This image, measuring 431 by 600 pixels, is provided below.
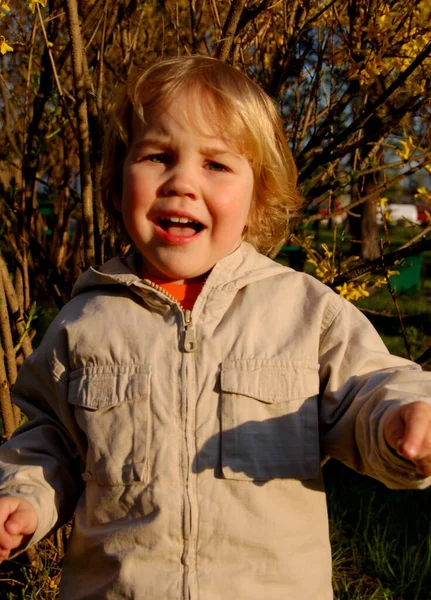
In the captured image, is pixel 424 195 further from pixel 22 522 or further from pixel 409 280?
pixel 409 280

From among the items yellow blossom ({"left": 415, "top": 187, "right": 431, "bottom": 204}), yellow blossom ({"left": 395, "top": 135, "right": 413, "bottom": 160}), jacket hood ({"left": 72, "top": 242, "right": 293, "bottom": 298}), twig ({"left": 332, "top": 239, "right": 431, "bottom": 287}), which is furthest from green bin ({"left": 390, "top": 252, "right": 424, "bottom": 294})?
jacket hood ({"left": 72, "top": 242, "right": 293, "bottom": 298})

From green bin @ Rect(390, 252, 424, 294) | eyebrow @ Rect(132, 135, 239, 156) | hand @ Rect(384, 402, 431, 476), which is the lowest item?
green bin @ Rect(390, 252, 424, 294)

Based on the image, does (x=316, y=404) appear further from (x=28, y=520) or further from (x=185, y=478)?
(x=28, y=520)

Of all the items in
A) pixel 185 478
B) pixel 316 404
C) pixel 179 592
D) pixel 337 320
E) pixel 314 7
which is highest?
pixel 314 7

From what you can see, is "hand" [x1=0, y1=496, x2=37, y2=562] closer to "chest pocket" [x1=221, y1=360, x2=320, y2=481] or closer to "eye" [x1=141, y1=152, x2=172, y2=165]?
"chest pocket" [x1=221, y1=360, x2=320, y2=481]

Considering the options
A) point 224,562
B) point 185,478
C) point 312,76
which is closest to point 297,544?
point 224,562

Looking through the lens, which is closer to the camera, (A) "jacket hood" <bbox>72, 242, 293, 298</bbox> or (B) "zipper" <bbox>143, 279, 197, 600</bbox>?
(B) "zipper" <bbox>143, 279, 197, 600</bbox>

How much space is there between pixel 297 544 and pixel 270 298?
1.69 ft

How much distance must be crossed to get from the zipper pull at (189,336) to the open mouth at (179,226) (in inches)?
7.2

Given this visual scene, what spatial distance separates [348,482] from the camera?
3416mm

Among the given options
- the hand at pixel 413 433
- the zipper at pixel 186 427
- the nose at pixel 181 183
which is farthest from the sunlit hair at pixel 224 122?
the hand at pixel 413 433

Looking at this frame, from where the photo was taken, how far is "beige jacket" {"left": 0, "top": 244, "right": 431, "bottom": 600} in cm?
142

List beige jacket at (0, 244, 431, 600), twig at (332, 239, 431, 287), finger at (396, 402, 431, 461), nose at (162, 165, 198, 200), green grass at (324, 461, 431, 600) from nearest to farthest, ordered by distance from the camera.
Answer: finger at (396, 402, 431, 461), beige jacket at (0, 244, 431, 600), nose at (162, 165, 198, 200), twig at (332, 239, 431, 287), green grass at (324, 461, 431, 600)

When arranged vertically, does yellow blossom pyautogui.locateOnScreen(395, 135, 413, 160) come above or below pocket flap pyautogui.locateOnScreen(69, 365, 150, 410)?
above
